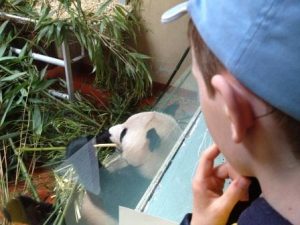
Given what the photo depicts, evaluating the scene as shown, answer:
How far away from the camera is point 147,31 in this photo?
249cm

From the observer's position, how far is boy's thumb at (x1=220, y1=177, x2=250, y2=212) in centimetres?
48

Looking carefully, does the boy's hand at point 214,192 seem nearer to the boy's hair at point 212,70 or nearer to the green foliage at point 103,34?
the boy's hair at point 212,70

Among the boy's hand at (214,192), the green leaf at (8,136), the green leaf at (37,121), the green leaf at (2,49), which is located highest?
the boy's hand at (214,192)

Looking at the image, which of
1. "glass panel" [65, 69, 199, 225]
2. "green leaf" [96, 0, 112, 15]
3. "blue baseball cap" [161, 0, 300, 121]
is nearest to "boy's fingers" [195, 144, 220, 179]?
"blue baseball cap" [161, 0, 300, 121]

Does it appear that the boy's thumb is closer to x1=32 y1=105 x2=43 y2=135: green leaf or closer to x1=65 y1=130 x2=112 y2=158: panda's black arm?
x1=65 y1=130 x2=112 y2=158: panda's black arm

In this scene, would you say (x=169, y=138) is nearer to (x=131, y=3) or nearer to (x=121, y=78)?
(x=121, y=78)

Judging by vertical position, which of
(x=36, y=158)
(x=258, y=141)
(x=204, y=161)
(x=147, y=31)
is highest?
(x=258, y=141)

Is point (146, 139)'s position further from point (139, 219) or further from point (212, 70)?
point (212, 70)

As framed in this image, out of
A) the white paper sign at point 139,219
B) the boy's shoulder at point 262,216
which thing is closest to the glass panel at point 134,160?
the white paper sign at point 139,219

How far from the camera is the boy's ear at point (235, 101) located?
1.05 feet

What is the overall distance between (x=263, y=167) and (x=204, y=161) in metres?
0.18

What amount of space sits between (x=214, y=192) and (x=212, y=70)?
246mm

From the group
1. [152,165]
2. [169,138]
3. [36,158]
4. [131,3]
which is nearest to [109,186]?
[152,165]

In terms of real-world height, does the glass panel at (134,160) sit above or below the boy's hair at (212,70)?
below
